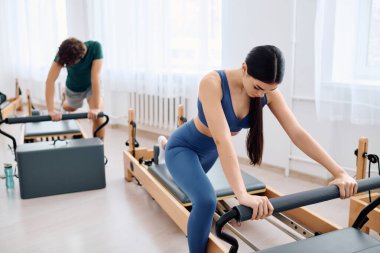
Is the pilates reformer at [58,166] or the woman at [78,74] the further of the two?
the woman at [78,74]

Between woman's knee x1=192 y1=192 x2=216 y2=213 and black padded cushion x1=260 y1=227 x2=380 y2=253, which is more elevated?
woman's knee x1=192 y1=192 x2=216 y2=213

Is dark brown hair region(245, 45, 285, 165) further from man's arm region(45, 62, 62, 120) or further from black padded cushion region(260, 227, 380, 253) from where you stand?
man's arm region(45, 62, 62, 120)

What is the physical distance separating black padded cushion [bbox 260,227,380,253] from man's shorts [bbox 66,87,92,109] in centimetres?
269

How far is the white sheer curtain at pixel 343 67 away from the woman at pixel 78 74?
70.0 inches

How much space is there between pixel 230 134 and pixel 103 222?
52.7 inches

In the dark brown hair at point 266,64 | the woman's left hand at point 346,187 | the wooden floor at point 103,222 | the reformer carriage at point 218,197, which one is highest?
the dark brown hair at point 266,64

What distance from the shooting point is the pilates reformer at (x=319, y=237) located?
1.21 m

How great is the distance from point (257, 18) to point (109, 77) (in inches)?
88.7

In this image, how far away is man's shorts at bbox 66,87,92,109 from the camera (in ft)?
11.9

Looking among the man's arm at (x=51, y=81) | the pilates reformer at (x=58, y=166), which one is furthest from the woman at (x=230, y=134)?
the man's arm at (x=51, y=81)

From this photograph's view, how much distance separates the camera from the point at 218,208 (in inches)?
93.8

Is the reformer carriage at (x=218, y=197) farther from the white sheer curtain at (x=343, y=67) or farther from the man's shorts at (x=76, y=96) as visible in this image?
the white sheer curtain at (x=343, y=67)

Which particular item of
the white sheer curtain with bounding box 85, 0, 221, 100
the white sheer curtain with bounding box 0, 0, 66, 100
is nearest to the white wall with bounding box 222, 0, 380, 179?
the white sheer curtain with bounding box 85, 0, 221, 100

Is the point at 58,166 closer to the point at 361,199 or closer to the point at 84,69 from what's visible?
the point at 84,69
